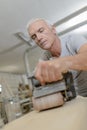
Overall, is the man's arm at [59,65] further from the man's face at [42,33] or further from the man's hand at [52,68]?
the man's face at [42,33]

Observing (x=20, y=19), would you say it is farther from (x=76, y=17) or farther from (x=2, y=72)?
(x=2, y=72)

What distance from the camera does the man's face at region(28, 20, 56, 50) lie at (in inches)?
55.6

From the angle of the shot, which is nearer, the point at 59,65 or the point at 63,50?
the point at 59,65

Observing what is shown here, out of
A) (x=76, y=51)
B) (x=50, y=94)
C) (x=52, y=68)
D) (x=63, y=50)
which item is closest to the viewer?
(x=52, y=68)

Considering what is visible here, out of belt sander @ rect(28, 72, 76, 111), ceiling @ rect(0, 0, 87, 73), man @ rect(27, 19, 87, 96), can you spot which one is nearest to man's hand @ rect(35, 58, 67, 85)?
man @ rect(27, 19, 87, 96)

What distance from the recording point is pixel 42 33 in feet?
4.75

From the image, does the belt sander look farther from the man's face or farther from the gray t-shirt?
the man's face

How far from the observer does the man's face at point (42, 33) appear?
1411mm

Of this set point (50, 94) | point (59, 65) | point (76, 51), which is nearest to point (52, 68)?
point (59, 65)

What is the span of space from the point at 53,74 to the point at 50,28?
2.74ft

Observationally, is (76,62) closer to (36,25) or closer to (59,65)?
(59,65)

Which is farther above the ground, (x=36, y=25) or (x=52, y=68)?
(x=36, y=25)

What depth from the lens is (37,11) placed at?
354 cm

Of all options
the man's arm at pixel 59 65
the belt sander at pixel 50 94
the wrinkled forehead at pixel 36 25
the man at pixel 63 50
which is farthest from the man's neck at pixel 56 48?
the man's arm at pixel 59 65
